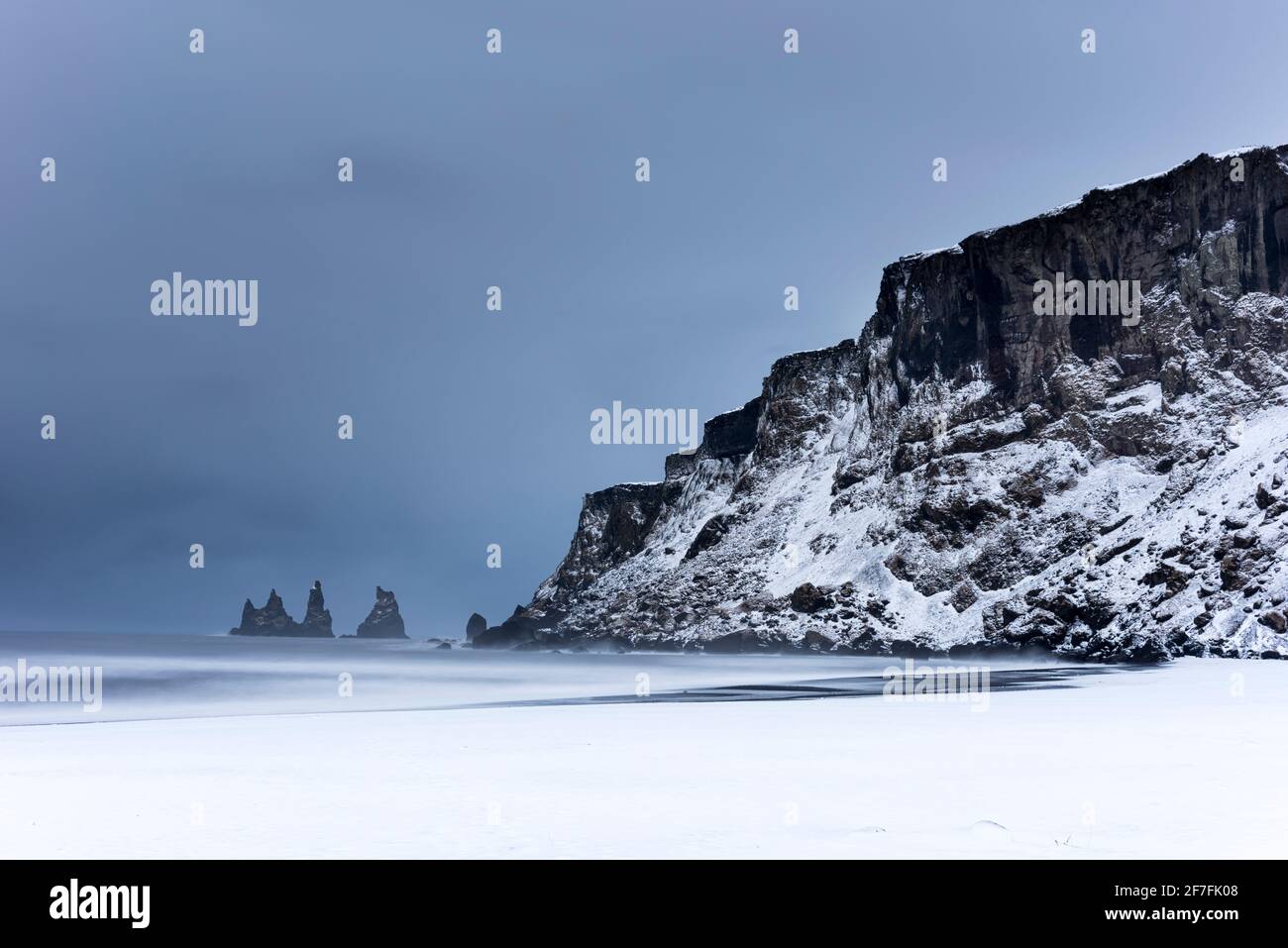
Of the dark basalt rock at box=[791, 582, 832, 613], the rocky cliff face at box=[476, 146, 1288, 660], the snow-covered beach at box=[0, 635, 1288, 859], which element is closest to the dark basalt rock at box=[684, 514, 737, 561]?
→ the rocky cliff face at box=[476, 146, 1288, 660]

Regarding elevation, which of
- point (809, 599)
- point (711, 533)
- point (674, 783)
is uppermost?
point (711, 533)

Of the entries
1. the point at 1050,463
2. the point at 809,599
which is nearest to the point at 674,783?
the point at 809,599

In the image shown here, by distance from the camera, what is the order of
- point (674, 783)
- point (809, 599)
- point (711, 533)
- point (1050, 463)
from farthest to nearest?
point (711, 533)
point (809, 599)
point (1050, 463)
point (674, 783)

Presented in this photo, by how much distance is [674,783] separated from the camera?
13852mm

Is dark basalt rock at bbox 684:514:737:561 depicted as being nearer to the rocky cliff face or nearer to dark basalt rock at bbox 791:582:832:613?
the rocky cliff face

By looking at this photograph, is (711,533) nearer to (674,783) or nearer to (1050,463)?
(1050,463)

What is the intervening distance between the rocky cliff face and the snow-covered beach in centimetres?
4672

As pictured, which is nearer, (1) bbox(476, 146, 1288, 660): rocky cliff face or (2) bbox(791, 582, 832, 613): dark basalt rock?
(1) bbox(476, 146, 1288, 660): rocky cliff face

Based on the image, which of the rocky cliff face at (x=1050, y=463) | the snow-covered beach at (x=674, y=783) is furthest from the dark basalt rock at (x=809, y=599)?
the snow-covered beach at (x=674, y=783)

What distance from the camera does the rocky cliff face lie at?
243 ft

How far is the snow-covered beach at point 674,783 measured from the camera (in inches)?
385

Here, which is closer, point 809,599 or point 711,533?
point 809,599

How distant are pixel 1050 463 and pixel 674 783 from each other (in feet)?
318
